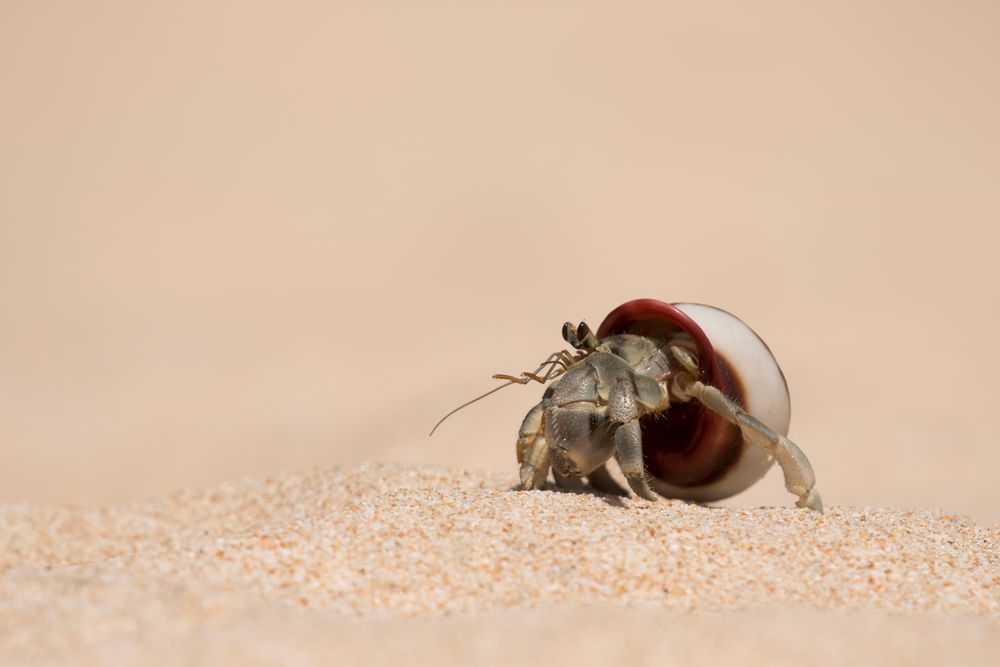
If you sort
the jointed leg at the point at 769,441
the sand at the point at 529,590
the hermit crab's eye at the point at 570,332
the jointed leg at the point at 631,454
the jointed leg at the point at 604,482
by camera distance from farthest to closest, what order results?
1. the jointed leg at the point at 604,482
2. the hermit crab's eye at the point at 570,332
3. the jointed leg at the point at 769,441
4. the jointed leg at the point at 631,454
5. the sand at the point at 529,590

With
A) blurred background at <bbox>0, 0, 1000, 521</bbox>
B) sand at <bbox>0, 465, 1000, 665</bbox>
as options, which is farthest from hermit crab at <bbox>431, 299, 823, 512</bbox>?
blurred background at <bbox>0, 0, 1000, 521</bbox>

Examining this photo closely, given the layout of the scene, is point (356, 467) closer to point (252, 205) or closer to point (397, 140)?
point (252, 205)

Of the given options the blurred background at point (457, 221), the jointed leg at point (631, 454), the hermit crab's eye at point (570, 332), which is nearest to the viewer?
the jointed leg at point (631, 454)

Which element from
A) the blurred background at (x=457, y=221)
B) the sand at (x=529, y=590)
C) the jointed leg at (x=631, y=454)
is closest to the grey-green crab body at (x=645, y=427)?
the jointed leg at (x=631, y=454)

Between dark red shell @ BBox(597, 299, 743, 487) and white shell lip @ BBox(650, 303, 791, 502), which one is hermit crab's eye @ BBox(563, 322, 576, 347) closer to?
dark red shell @ BBox(597, 299, 743, 487)

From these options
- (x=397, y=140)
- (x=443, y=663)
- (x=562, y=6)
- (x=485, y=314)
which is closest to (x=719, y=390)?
(x=443, y=663)

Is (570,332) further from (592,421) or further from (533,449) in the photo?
(533,449)

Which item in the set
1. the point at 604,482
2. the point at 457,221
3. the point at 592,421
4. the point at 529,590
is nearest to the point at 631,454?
the point at 592,421

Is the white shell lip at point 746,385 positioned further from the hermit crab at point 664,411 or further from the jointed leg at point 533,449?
the jointed leg at point 533,449
